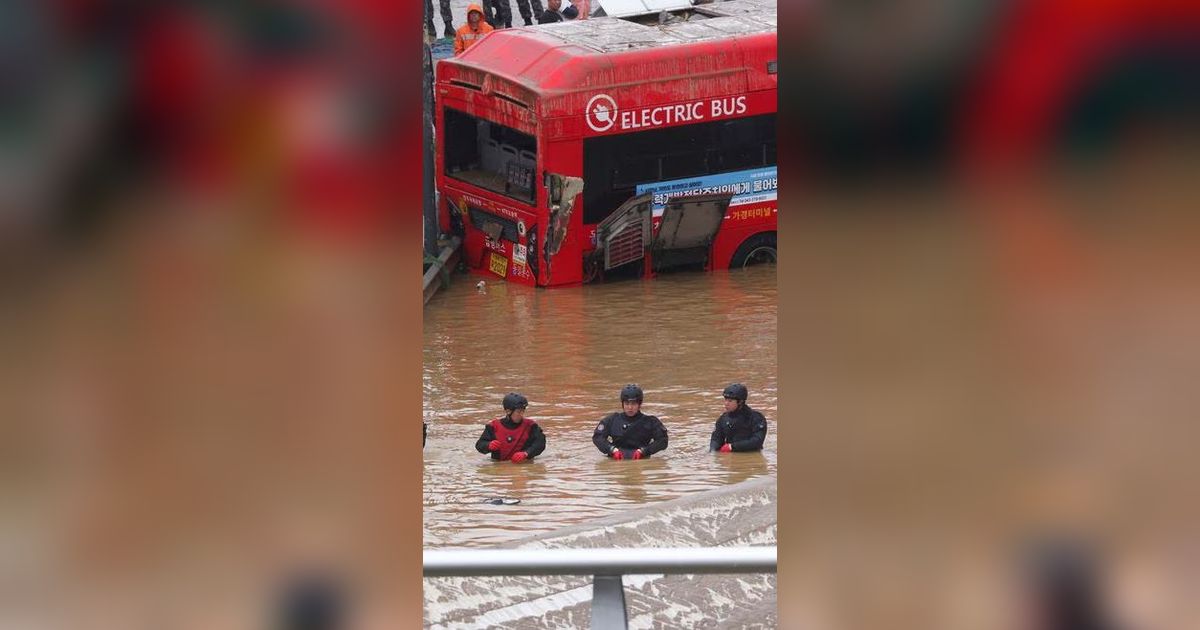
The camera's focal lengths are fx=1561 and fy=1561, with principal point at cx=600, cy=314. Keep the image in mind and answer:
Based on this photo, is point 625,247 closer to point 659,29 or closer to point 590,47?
point 590,47

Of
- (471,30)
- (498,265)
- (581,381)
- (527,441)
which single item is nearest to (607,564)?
(527,441)

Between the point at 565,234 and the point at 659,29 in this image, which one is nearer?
the point at 565,234

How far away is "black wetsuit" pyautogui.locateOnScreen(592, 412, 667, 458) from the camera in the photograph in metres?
11.7

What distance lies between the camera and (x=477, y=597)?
12.8 feet

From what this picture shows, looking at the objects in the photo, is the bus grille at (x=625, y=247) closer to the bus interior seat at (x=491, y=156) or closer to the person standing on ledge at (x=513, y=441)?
the bus interior seat at (x=491, y=156)

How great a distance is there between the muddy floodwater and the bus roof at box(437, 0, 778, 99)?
7.74 ft

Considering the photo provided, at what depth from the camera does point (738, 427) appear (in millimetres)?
11719

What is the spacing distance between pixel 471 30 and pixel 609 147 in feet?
10.8

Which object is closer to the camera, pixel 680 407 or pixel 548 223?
pixel 680 407

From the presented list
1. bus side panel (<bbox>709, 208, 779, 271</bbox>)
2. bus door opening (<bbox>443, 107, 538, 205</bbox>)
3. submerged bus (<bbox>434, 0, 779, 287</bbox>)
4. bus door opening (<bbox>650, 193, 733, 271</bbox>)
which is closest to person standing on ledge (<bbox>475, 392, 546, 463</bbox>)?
submerged bus (<bbox>434, 0, 779, 287</bbox>)

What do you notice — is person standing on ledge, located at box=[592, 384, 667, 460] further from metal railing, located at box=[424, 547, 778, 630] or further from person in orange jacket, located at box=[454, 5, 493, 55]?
metal railing, located at box=[424, 547, 778, 630]
